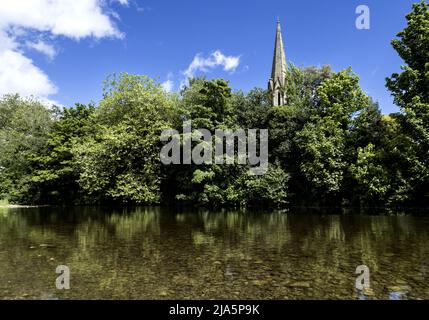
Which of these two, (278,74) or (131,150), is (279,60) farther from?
(131,150)

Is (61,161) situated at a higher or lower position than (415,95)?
lower

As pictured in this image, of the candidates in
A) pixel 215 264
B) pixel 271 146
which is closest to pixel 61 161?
pixel 271 146

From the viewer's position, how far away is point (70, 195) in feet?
137

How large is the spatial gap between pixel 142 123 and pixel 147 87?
4949 millimetres

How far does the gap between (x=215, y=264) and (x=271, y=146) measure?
25.8m

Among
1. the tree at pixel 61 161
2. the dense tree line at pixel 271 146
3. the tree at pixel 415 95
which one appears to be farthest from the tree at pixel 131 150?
the tree at pixel 415 95

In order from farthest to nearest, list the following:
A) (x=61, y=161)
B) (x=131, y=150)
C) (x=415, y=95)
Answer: (x=61, y=161)
(x=131, y=150)
(x=415, y=95)

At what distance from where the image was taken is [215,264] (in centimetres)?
852

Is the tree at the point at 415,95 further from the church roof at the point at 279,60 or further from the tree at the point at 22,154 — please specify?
the tree at the point at 22,154

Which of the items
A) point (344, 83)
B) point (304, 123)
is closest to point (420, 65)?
point (344, 83)

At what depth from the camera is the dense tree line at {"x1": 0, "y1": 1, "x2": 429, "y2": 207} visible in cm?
2483

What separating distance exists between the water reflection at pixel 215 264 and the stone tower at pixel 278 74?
43090mm

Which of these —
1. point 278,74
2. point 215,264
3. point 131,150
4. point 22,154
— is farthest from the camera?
point 278,74
